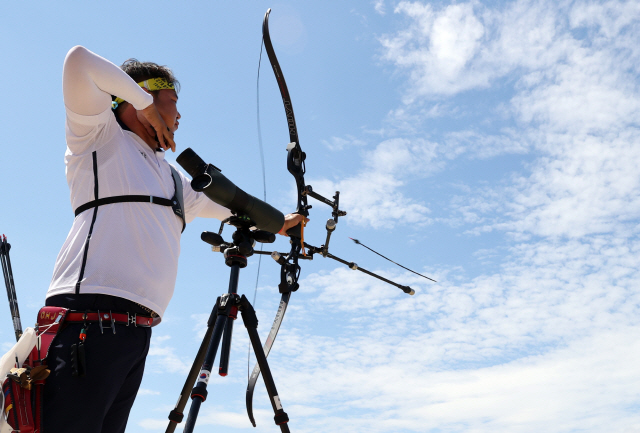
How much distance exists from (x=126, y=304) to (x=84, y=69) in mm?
850

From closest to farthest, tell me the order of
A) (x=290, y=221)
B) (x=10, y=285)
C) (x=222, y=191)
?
1. (x=222, y=191)
2. (x=290, y=221)
3. (x=10, y=285)

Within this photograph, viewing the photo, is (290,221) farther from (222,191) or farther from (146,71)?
(146,71)

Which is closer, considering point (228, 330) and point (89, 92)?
point (89, 92)

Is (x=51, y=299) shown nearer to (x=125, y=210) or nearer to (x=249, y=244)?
(x=125, y=210)

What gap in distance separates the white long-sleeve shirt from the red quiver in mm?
218

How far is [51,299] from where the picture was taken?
1.89 m

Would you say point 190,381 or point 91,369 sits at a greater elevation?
point 190,381

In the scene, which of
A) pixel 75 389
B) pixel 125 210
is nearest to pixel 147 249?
pixel 125 210

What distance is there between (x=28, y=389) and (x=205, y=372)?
2.03 ft

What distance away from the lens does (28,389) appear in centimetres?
170

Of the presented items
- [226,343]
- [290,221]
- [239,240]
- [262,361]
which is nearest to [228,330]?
[226,343]

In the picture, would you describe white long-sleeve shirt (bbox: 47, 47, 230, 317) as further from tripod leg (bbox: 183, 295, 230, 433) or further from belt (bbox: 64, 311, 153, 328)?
tripod leg (bbox: 183, 295, 230, 433)

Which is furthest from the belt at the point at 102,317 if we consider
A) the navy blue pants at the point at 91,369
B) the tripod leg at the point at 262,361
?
the tripod leg at the point at 262,361

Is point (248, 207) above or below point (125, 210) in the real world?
above
